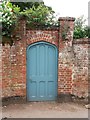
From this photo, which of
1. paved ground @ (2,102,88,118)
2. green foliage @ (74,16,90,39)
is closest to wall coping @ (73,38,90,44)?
green foliage @ (74,16,90,39)

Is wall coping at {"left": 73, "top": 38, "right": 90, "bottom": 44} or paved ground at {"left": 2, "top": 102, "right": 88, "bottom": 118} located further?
wall coping at {"left": 73, "top": 38, "right": 90, "bottom": 44}

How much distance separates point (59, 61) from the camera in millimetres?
10523

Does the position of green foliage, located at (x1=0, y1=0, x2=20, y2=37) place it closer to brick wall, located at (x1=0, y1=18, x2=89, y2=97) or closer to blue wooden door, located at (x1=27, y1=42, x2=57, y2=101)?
brick wall, located at (x1=0, y1=18, x2=89, y2=97)

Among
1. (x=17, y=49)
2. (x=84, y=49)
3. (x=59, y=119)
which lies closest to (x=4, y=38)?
(x=17, y=49)

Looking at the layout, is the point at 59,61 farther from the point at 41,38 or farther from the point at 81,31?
the point at 81,31

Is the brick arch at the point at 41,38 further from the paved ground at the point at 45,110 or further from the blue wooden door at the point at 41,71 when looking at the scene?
the paved ground at the point at 45,110

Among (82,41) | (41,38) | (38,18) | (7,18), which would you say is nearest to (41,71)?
(41,38)

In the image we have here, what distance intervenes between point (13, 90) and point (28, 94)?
0.60 metres

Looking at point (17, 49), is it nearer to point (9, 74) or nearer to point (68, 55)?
point (9, 74)

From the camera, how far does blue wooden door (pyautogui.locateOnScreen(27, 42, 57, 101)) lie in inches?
413

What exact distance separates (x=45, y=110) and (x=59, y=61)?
2021mm

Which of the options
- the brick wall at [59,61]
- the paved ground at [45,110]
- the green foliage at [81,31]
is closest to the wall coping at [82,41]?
the brick wall at [59,61]

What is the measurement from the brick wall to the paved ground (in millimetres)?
557

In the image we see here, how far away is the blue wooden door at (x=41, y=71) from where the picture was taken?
34.4ft
